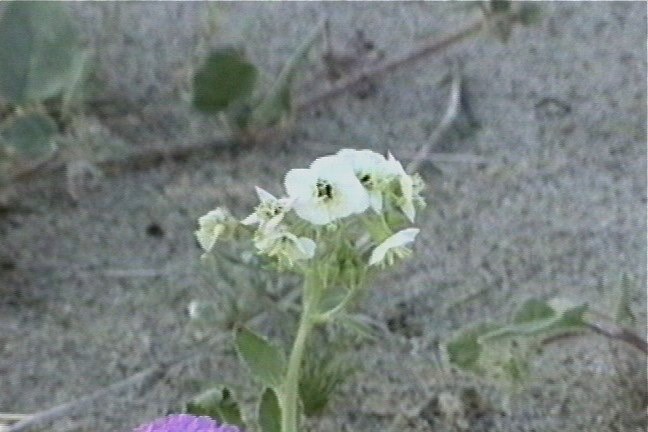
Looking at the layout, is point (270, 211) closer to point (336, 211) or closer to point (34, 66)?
point (336, 211)

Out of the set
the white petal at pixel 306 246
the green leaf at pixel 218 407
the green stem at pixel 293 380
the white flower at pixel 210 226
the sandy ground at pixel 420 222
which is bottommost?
the sandy ground at pixel 420 222

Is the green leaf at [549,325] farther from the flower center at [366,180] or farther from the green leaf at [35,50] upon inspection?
the green leaf at [35,50]

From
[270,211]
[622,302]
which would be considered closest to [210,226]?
[270,211]

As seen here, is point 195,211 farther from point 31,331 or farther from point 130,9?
point 130,9

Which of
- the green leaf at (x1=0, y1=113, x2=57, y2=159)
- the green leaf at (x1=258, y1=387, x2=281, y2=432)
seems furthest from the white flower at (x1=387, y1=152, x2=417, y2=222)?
the green leaf at (x1=0, y1=113, x2=57, y2=159)

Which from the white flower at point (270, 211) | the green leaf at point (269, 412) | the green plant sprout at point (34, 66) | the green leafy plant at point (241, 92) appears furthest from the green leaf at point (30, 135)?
the white flower at point (270, 211)

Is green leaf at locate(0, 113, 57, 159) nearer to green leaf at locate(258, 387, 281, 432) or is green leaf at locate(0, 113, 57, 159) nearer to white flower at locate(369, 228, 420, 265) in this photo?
green leaf at locate(258, 387, 281, 432)
